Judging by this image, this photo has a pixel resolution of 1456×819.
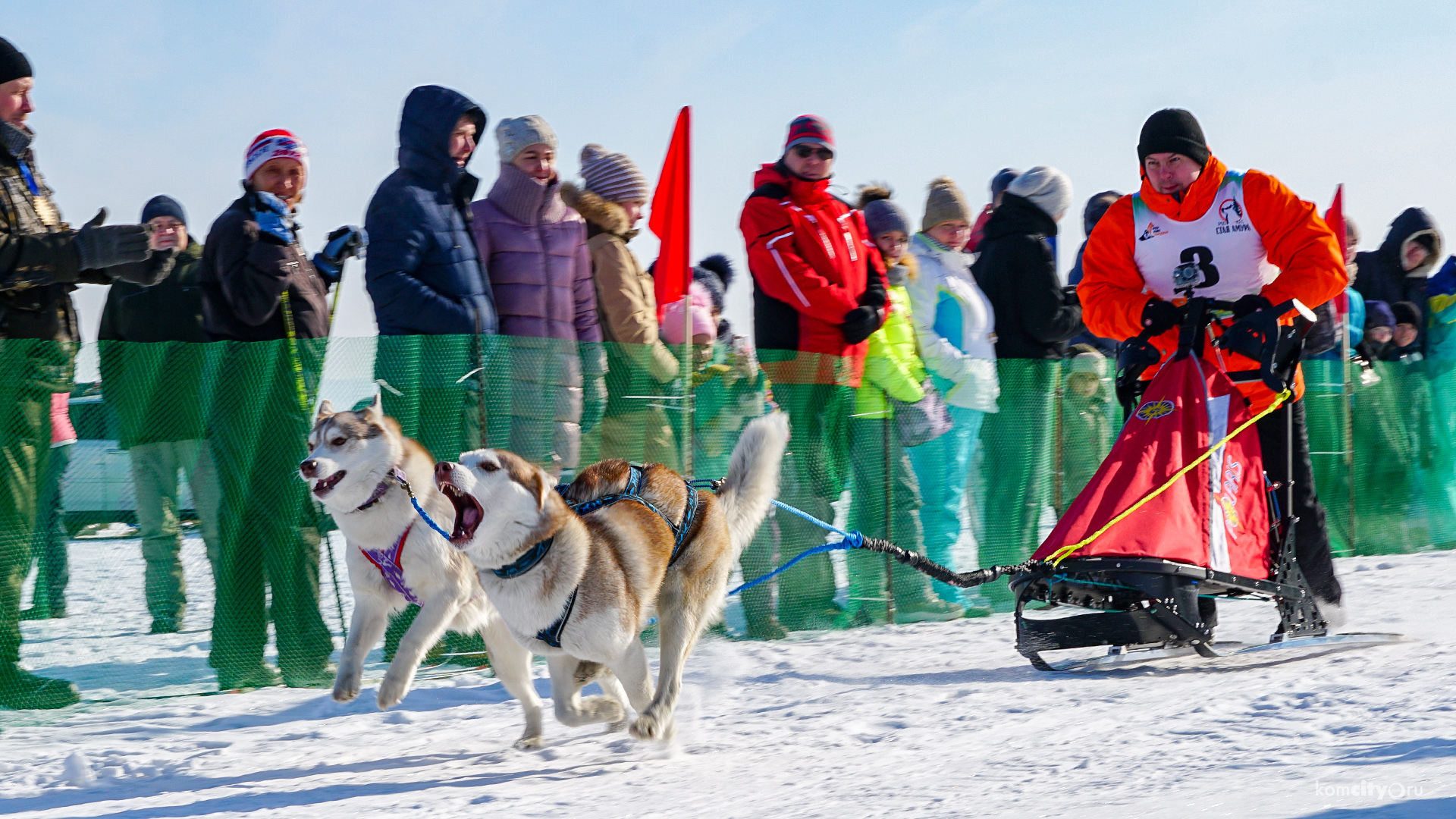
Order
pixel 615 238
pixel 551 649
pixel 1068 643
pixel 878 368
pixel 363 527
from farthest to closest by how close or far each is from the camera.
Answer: pixel 878 368 < pixel 615 238 < pixel 1068 643 < pixel 363 527 < pixel 551 649

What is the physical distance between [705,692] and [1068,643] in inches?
56.8

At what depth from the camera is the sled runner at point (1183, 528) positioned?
5.12 meters

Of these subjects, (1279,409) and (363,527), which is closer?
(363,527)

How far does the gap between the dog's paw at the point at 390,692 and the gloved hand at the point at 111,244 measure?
6.63 ft

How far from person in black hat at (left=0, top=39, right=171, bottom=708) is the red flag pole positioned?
239cm

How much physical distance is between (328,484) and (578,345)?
6.15 ft

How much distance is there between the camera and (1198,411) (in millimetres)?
5488

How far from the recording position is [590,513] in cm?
443

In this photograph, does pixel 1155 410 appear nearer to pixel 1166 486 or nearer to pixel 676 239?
pixel 1166 486

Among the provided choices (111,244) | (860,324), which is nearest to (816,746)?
(860,324)

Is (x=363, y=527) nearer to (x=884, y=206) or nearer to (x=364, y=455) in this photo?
(x=364, y=455)

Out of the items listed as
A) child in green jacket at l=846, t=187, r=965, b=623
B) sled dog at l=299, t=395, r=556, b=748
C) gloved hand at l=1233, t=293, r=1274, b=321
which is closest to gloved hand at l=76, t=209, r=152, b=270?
sled dog at l=299, t=395, r=556, b=748

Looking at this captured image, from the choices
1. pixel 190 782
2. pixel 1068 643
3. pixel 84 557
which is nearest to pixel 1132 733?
pixel 1068 643

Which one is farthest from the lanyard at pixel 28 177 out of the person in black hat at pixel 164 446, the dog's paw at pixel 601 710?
the dog's paw at pixel 601 710
